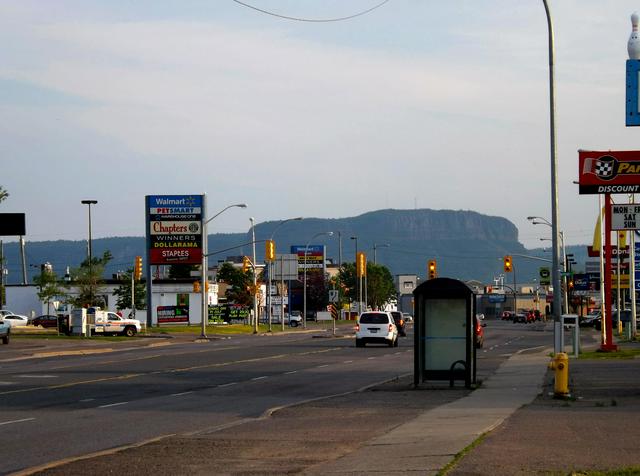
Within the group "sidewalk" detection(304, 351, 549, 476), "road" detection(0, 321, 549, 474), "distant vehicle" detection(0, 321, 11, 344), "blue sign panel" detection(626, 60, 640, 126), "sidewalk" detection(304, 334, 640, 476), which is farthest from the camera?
"distant vehicle" detection(0, 321, 11, 344)

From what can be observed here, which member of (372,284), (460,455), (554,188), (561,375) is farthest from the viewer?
(372,284)

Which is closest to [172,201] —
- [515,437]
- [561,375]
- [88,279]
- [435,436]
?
[88,279]

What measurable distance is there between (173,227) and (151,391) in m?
66.9

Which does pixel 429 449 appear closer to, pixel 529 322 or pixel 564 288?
pixel 564 288

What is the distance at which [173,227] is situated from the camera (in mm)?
92062

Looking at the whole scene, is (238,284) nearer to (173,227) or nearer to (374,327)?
(173,227)

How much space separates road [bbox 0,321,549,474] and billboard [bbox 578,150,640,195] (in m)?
7.38

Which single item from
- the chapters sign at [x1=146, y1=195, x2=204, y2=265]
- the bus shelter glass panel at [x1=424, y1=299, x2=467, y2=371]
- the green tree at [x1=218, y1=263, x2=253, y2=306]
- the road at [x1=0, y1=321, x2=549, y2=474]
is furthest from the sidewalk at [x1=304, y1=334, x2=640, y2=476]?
the green tree at [x1=218, y1=263, x2=253, y2=306]

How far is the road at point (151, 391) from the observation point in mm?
16469

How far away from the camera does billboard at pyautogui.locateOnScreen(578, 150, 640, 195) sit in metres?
37.6

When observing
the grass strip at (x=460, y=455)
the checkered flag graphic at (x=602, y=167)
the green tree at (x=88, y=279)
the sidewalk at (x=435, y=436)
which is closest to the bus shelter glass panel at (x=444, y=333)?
the sidewalk at (x=435, y=436)

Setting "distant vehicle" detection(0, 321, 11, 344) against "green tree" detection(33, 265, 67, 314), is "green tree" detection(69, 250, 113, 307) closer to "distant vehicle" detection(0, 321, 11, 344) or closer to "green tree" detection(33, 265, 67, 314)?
"green tree" detection(33, 265, 67, 314)

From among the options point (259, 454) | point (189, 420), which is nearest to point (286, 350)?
point (189, 420)

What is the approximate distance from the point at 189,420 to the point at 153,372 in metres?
14.9
